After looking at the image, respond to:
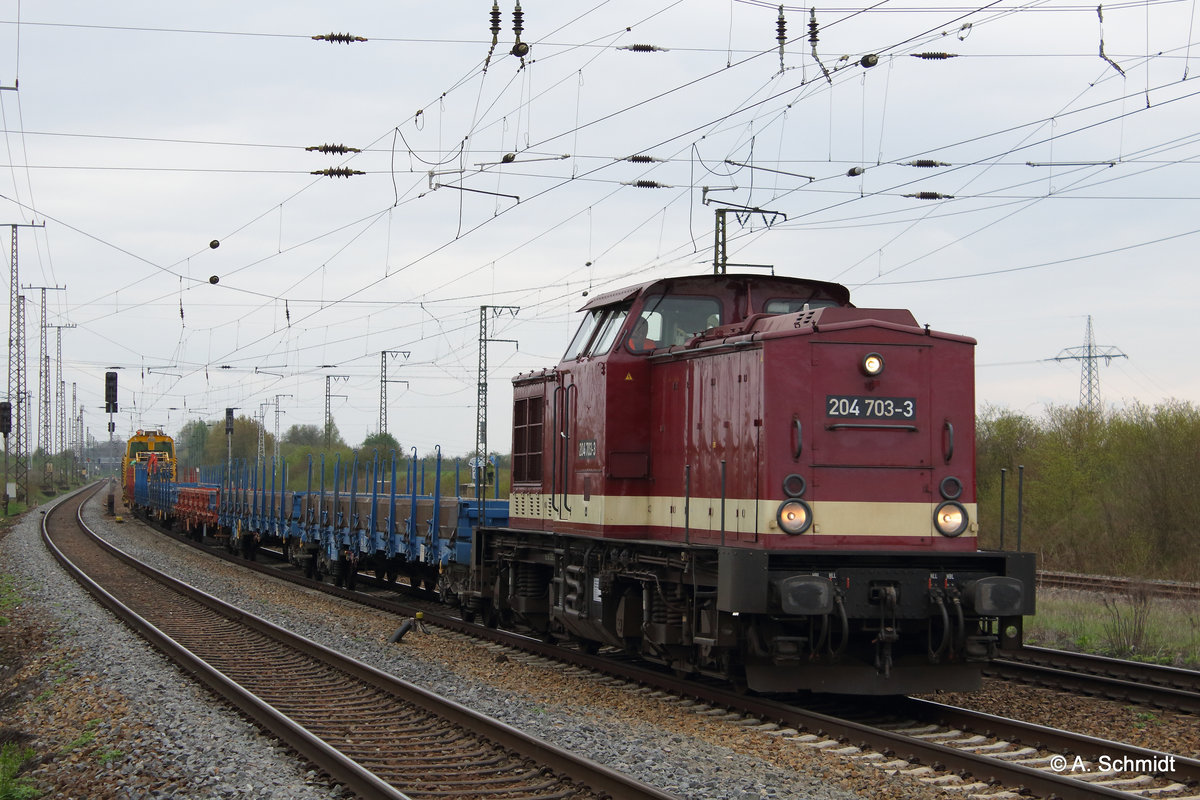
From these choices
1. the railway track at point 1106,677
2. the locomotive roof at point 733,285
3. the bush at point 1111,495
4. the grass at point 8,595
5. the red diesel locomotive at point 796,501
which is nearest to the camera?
the red diesel locomotive at point 796,501

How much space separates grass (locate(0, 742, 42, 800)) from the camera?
22.8ft

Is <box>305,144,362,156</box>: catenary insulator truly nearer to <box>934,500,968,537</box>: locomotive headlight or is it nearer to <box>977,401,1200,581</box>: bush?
<box>934,500,968,537</box>: locomotive headlight

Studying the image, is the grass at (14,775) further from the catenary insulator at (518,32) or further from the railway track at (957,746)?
the catenary insulator at (518,32)

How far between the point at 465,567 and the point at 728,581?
7.55 metres

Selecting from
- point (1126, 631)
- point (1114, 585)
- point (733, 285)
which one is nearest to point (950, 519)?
point (733, 285)

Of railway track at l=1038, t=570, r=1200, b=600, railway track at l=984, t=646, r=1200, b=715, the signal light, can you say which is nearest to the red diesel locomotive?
railway track at l=984, t=646, r=1200, b=715

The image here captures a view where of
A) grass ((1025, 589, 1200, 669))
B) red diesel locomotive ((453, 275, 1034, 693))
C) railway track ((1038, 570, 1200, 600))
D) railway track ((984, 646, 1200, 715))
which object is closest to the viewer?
red diesel locomotive ((453, 275, 1034, 693))

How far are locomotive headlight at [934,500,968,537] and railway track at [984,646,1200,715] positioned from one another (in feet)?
7.14

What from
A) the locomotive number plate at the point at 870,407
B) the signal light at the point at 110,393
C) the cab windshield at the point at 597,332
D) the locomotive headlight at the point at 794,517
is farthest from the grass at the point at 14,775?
the signal light at the point at 110,393

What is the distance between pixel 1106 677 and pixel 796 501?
13.5ft

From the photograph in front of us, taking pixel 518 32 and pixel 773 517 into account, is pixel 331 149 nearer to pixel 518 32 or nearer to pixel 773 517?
pixel 518 32

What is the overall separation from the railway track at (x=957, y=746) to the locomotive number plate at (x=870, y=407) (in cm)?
231

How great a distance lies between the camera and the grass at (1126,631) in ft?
41.6

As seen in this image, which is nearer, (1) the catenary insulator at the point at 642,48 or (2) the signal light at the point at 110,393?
(1) the catenary insulator at the point at 642,48
